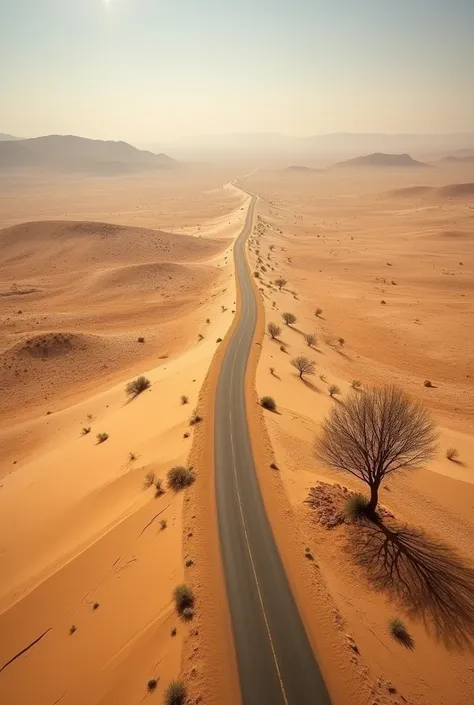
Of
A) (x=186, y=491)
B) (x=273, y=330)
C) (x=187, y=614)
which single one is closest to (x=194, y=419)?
(x=186, y=491)

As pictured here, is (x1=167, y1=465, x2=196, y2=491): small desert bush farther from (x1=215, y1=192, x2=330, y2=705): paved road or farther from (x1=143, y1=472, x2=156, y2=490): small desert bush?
(x1=215, y1=192, x2=330, y2=705): paved road

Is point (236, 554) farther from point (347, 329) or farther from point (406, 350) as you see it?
point (347, 329)

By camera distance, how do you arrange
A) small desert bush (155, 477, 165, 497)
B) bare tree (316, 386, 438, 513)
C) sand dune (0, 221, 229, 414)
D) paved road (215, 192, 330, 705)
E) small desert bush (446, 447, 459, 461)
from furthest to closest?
sand dune (0, 221, 229, 414), small desert bush (446, 447, 459, 461), small desert bush (155, 477, 165, 497), bare tree (316, 386, 438, 513), paved road (215, 192, 330, 705)

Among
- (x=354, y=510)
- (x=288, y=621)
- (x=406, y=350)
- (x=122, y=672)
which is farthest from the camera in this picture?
(x=406, y=350)

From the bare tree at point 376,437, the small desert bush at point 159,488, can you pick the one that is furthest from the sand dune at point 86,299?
the bare tree at point 376,437

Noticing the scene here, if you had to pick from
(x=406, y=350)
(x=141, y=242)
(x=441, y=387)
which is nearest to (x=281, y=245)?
(x=141, y=242)

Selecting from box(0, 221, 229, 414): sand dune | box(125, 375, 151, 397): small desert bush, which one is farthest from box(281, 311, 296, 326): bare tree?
box(125, 375, 151, 397): small desert bush

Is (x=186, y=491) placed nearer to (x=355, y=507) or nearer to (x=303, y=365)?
(x=355, y=507)
